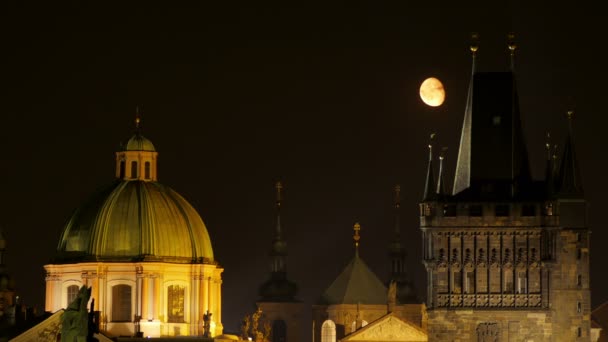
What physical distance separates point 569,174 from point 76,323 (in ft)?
205

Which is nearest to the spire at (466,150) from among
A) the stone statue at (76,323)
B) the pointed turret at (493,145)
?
the pointed turret at (493,145)

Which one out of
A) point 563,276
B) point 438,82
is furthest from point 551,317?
point 438,82

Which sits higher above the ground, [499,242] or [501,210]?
[501,210]

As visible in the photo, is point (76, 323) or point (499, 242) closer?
point (76, 323)

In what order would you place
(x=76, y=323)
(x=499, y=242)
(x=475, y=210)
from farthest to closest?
(x=475, y=210), (x=499, y=242), (x=76, y=323)

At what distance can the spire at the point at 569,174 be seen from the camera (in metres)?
188

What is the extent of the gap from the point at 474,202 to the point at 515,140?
4.37m

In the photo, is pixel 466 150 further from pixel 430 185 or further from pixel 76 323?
pixel 76 323

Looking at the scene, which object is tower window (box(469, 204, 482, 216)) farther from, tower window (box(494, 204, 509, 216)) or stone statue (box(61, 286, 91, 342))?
stone statue (box(61, 286, 91, 342))

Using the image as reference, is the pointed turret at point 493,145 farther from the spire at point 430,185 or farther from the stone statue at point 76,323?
the stone statue at point 76,323

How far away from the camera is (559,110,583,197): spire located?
616ft

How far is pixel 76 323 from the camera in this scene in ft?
430

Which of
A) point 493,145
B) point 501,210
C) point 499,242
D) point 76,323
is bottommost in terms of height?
point 76,323

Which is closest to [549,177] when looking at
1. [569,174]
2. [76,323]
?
[569,174]
